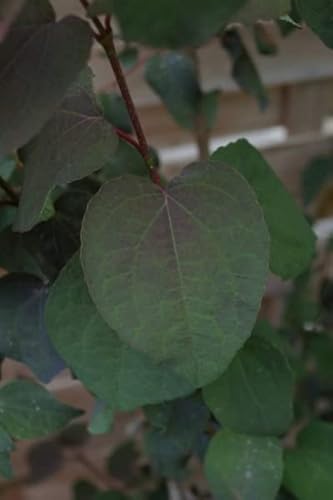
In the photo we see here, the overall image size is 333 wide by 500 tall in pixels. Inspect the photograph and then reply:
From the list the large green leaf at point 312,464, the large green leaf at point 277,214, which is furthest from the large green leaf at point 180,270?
the large green leaf at point 312,464

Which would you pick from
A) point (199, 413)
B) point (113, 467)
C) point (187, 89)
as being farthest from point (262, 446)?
point (113, 467)

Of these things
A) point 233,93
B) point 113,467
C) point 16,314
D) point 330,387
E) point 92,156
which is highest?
point 92,156

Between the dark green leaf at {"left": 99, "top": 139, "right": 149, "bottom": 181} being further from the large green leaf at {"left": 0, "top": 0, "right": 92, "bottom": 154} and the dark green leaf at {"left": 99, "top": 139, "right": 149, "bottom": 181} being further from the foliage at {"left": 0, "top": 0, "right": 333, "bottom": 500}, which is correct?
the large green leaf at {"left": 0, "top": 0, "right": 92, "bottom": 154}

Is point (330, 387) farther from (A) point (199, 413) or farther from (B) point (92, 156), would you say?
(B) point (92, 156)

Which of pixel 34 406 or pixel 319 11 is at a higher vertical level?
pixel 319 11

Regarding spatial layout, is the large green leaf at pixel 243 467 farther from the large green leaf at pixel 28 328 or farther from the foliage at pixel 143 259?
the large green leaf at pixel 28 328

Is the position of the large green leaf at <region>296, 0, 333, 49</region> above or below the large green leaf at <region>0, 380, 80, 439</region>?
above

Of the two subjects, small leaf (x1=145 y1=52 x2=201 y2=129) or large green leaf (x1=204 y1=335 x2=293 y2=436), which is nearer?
large green leaf (x1=204 y1=335 x2=293 y2=436)

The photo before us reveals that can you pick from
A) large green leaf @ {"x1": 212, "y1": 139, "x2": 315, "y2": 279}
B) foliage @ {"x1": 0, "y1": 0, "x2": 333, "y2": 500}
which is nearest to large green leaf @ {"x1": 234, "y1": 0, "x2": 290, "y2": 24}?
foliage @ {"x1": 0, "y1": 0, "x2": 333, "y2": 500}
